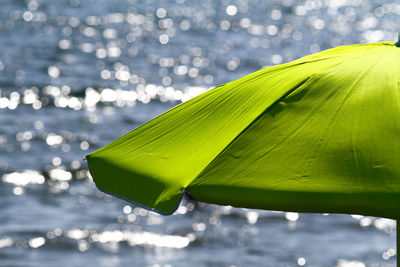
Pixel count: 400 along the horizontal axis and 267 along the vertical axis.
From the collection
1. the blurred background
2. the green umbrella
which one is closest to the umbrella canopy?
the green umbrella

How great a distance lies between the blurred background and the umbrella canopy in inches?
7.2

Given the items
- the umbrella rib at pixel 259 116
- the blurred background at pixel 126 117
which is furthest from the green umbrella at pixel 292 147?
the blurred background at pixel 126 117

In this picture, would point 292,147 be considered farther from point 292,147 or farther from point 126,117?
point 126,117

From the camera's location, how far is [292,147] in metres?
2.85

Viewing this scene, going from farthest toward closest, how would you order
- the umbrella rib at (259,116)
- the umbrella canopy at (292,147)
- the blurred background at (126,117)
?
1. the blurred background at (126,117)
2. the umbrella rib at (259,116)
3. the umbrella canopy at (292,147)

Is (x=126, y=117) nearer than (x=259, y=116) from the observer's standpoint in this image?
No

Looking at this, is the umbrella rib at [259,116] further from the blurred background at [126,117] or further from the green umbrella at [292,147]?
the blurred background at [126,117]

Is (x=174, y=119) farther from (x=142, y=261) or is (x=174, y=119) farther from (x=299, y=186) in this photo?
(x=142, y=261)

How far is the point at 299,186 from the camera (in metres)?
2.73

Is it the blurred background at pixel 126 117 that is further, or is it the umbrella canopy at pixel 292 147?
the blurred background at pixel 126 117

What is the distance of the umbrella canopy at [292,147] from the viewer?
8.91 ft

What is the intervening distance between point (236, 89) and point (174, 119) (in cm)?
27

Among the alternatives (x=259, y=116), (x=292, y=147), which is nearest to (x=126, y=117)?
(x=259, y=116)

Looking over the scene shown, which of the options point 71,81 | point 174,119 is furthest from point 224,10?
point 174,119
